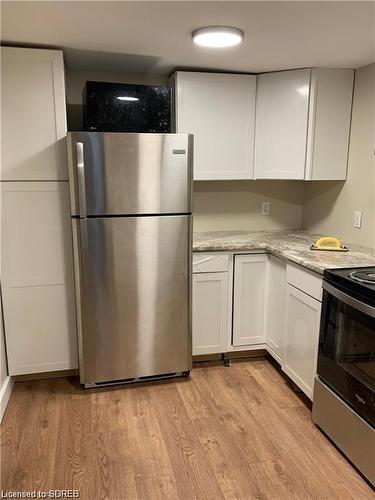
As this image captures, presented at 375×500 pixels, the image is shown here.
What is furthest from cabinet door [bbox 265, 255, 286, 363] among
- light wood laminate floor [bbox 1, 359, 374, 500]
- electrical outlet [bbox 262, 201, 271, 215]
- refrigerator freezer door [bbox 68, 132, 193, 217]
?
refrigerator freezer door [bbox 68, 132, 193, 217]

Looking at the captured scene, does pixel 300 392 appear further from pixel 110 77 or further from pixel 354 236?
pixel 110 77

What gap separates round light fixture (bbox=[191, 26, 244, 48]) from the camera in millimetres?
1956

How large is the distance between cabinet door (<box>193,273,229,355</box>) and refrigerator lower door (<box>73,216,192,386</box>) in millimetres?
176

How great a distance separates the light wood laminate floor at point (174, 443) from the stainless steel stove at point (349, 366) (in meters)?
0.13

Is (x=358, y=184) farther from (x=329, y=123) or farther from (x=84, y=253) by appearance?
(x=84, y=253)

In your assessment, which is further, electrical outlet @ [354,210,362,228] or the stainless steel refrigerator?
electrical outlet @ [354,210,362,228]

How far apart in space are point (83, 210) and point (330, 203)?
1.90 m

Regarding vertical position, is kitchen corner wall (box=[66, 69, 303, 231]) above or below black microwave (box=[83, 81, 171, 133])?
below

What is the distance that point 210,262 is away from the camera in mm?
2775

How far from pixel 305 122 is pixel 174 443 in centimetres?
224

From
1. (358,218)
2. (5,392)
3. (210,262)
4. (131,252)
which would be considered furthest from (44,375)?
(358,218)

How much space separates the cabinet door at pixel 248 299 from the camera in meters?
2.85

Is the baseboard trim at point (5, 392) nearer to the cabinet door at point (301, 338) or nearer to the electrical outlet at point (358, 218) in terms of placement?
the cabinet door at point (301, 338)

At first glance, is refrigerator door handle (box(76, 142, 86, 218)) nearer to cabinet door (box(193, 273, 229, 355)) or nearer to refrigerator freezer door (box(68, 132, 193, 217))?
refrigerator freezer door (box(68, 132, 193, 217))
